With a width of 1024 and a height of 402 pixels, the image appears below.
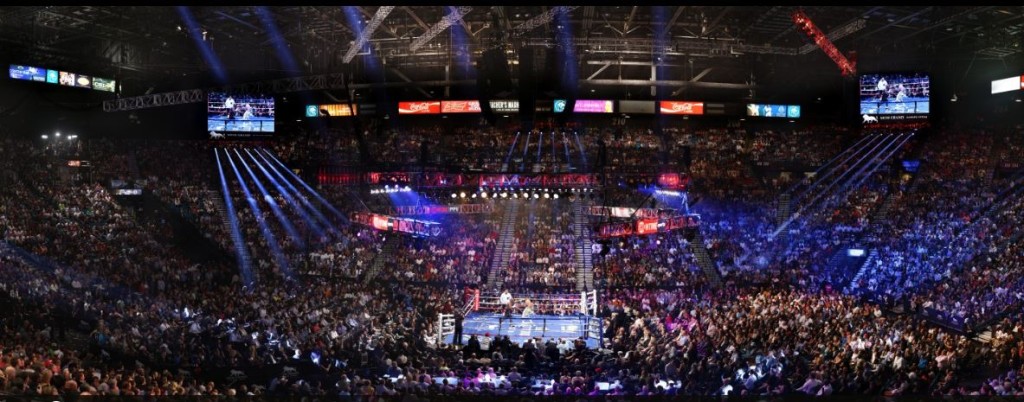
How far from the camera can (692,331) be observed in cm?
1605

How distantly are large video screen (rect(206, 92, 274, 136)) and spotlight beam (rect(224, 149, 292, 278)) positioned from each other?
10.6 ft

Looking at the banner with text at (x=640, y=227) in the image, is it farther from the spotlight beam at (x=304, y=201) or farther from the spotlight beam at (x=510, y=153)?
the spotlight beam at (x=304, y=201)

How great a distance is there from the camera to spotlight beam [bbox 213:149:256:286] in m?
24.0

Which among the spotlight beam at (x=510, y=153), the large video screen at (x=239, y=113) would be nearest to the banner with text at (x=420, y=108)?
the spotlight beam at (x=510, y=153)

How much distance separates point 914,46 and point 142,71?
25970 millimetres

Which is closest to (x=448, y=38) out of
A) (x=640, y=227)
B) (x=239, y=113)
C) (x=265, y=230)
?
(x=239, y=113)

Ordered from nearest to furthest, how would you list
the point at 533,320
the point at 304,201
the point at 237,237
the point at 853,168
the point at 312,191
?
the point at 533,320 → the point at 237,237 → the point at 304,201 → the point at 312,191 → the point at 853,168

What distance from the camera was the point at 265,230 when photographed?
26.6 meters

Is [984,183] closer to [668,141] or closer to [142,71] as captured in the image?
[668,141]

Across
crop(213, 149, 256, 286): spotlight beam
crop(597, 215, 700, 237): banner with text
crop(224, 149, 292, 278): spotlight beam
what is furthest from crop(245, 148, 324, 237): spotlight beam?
crop(597, 215, 700, 237): banner with text

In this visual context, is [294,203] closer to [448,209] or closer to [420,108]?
[448,209]

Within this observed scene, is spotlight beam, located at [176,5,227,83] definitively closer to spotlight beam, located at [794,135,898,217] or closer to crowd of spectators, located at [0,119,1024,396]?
crowd of spectators, located at [0,119,1024,396]

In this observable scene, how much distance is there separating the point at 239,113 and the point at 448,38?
774cm

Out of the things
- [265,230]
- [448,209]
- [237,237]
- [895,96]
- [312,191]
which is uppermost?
[895,96]
